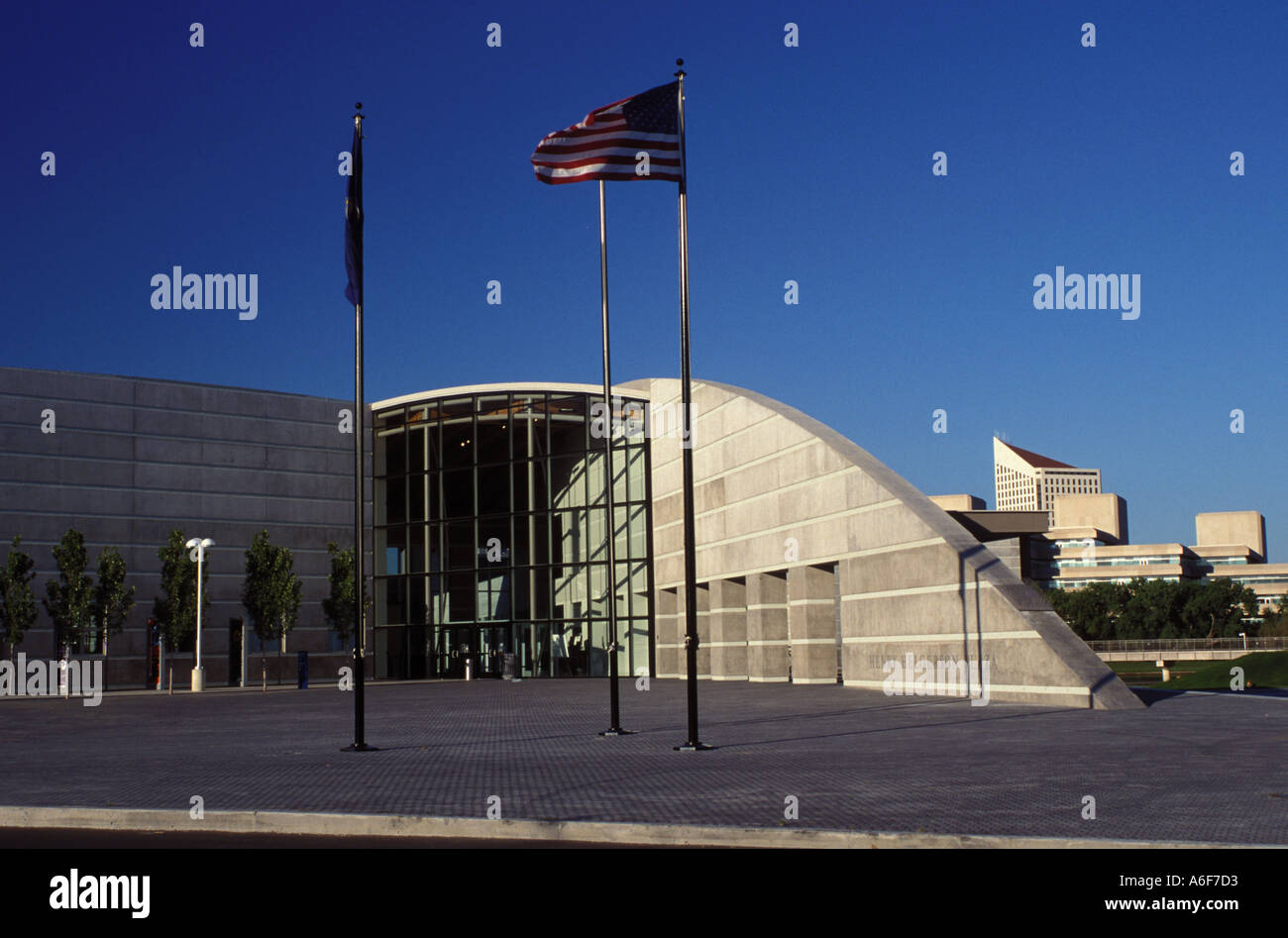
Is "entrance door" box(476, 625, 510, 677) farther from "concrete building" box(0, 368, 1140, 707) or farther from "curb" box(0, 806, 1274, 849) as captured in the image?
"curb" box(0, 806, 1274, 849)

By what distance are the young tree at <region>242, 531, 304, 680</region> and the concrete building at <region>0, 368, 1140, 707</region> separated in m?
2.34

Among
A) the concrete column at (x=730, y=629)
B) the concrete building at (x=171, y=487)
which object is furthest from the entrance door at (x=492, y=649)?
the concrete column at (x=730, y=629)

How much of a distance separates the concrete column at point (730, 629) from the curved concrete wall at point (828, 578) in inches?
1.8

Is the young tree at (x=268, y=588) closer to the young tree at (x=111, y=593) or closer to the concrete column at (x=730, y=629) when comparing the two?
the young tree at (x=111, y=593)

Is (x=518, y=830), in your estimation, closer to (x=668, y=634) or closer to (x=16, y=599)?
(x=668, y=634)

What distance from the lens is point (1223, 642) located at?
110 m

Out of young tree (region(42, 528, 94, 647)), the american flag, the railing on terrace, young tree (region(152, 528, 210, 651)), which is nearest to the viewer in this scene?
the american flag

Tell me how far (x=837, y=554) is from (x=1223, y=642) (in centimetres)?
9319

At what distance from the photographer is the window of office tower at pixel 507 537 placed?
155 ft

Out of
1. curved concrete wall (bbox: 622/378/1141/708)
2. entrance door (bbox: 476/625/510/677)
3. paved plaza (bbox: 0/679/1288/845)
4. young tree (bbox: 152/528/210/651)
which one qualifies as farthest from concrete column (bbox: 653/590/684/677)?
paved plaza (bbox: 0/679/1288/845)

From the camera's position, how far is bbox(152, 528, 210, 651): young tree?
4519cm

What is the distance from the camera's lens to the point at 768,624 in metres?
36.5

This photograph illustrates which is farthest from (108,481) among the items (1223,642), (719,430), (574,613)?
(1223,642)
